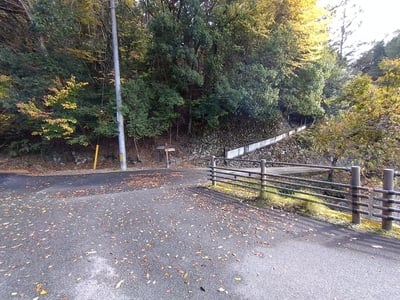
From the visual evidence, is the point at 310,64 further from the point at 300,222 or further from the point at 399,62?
the point at 300,222

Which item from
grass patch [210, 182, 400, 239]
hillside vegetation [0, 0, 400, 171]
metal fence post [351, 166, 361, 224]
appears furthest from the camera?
hillside vegetation [0, 0, 400, 171]

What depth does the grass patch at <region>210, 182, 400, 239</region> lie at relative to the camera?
392 cm

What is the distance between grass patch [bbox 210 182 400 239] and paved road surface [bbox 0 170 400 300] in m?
0.28

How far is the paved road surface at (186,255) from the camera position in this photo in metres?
2.53

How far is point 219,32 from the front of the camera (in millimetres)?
12633

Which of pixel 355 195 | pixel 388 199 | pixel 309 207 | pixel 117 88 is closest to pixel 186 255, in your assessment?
pixel 309 207

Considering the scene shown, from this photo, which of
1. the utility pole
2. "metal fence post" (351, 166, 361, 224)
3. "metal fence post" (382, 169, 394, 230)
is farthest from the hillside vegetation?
"metal fence post" (382, 169, 394, 230)

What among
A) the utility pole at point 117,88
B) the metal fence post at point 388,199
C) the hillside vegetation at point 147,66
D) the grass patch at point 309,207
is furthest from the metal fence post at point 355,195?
the utility pole at point 117,88

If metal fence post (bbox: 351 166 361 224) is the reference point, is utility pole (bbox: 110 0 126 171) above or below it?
above

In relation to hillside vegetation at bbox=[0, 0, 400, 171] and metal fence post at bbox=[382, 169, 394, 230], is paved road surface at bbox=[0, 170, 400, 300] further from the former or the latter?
hillside vegetation at bbox=[0, 0, 400, 171]

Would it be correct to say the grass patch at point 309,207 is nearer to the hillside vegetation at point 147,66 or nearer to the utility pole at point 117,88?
the hillside vegetation at point 147,66

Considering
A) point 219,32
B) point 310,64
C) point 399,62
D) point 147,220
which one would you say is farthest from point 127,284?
point 310,64

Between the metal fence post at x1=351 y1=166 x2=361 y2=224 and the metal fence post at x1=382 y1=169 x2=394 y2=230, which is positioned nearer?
the metal fence post at x1=382 y1=169 x2=394 y2=230

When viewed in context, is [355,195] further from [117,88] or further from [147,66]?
[147,66]
